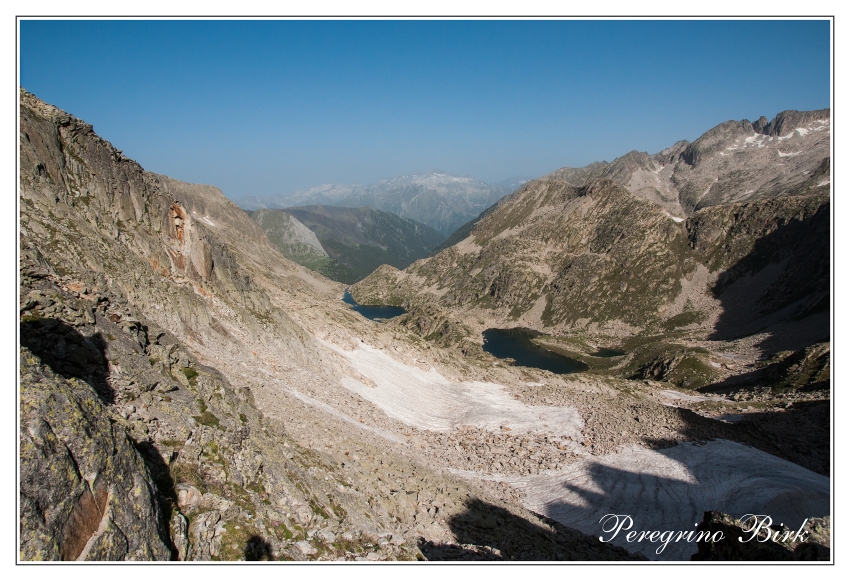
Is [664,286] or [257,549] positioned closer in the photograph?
[257,549]

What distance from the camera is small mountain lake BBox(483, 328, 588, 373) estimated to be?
121m

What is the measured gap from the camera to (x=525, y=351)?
13888 cm

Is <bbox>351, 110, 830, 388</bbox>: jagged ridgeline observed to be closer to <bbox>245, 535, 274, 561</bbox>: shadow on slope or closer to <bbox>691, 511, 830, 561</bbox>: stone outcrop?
<bbox>691, 511, 830, 561</bbox>: stone outcrop

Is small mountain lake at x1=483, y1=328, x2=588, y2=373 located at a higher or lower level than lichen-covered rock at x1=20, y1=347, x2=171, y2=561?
lower

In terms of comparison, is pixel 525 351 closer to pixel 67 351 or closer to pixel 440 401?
pixel 440 401

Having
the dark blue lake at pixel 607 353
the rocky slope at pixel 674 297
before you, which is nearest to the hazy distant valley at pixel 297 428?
the rocky slope at pixel 674 297

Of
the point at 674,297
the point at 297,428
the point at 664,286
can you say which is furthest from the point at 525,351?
the point at 297,428

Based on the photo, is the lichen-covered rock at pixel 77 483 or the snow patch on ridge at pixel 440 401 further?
the snow patch on ridge at pixel 440 401

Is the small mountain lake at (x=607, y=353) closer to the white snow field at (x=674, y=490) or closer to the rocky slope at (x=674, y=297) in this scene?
the rocky slope at (x=674, y=297)

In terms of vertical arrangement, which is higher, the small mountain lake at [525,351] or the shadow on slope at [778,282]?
the shadow on slope at [778,282]

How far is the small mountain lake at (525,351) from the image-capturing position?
121 m

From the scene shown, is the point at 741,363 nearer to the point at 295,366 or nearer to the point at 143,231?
the point at 295,366

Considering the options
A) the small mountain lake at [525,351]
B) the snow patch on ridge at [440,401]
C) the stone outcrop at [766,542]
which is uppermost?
the stone outcrop at [766,542]

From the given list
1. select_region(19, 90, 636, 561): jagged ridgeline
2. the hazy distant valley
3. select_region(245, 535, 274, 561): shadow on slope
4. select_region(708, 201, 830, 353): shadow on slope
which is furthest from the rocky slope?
select_region(245, 535, 274, 561): shadow on slope
